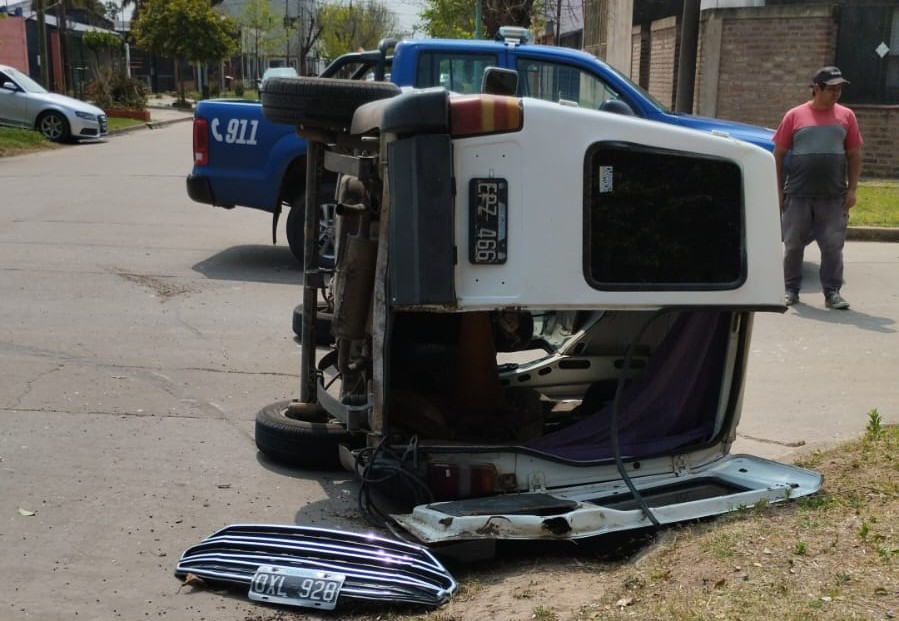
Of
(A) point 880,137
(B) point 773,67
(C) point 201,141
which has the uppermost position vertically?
(B) point 773,67

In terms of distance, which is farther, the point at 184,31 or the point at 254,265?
the point at 184,31

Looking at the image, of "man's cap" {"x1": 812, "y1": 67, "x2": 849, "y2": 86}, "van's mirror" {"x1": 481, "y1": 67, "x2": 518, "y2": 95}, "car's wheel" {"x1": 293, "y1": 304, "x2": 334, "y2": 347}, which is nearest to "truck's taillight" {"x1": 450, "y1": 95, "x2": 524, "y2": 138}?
"van's mirror" {"x1": 481, "y1": 67, "x2": 518, "y2": 95}

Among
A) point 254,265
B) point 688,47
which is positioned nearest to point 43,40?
point 688,47

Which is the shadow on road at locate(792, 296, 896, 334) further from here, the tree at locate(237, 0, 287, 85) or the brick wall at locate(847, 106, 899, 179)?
the tree at locate(237, 0, 287, 85)

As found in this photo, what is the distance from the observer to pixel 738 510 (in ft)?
15.4

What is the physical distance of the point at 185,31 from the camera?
49906mm

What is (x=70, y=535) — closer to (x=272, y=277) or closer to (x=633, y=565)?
(x=633, y=565)

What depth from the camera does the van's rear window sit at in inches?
182

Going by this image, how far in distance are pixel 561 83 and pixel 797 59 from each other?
10.8m

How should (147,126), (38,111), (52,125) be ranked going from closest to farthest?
(38,111) → (52,125) → (147,126)

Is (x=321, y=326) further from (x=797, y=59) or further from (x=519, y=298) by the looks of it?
(x=797, y=59)

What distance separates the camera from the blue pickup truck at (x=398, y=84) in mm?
10289

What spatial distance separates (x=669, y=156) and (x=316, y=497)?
2.40m

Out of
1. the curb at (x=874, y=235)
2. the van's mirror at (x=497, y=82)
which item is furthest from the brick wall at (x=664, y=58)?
the van's mirror at (x=497, y=82)
